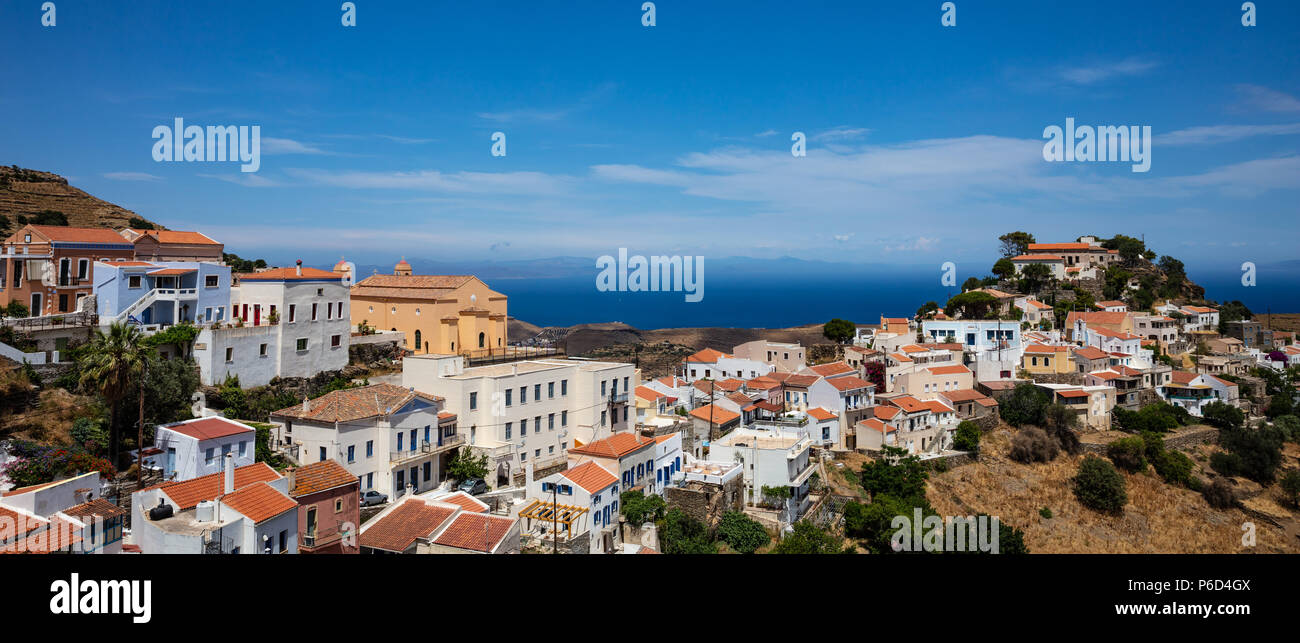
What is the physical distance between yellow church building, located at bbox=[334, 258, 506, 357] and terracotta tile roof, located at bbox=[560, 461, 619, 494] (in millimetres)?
12056

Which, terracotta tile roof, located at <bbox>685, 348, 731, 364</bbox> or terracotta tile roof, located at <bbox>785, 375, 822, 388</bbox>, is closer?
terracotta tile roof, located at <bbox>785, 375, 822, 388</bbox>

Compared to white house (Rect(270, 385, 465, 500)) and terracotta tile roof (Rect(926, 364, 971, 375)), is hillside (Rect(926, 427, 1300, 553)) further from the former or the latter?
white house (Rect(270, 385, 465, 500))

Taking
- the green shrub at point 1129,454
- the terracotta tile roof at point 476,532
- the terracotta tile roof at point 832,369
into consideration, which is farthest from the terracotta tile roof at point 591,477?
the green shrub at point 1129,454

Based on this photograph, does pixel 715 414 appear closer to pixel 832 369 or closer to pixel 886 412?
pixel 886 412

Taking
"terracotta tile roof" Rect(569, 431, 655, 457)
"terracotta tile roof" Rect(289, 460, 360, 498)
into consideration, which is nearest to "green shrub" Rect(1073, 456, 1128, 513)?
"terracotta tile roof" Rect(569, 431, 655, 457)

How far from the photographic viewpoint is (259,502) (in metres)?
14.4

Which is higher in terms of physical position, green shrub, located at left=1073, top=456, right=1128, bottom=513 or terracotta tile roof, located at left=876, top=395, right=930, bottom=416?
terracotta tile roof, located at left=876, top=395, right=930, bottom=416

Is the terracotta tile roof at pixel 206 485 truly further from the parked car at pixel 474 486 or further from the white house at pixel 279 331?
the white house at pixel 279 331

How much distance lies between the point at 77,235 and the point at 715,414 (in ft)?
76.6

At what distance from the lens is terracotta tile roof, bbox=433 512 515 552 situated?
16188 mm

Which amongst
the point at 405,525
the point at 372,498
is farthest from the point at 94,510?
the point at 372,498

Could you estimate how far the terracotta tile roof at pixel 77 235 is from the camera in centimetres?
2497

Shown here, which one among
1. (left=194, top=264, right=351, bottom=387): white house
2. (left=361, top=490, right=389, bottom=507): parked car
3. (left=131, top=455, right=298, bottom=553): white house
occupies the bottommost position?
(left=361, top=490, right=389, bottom=507): parked car
